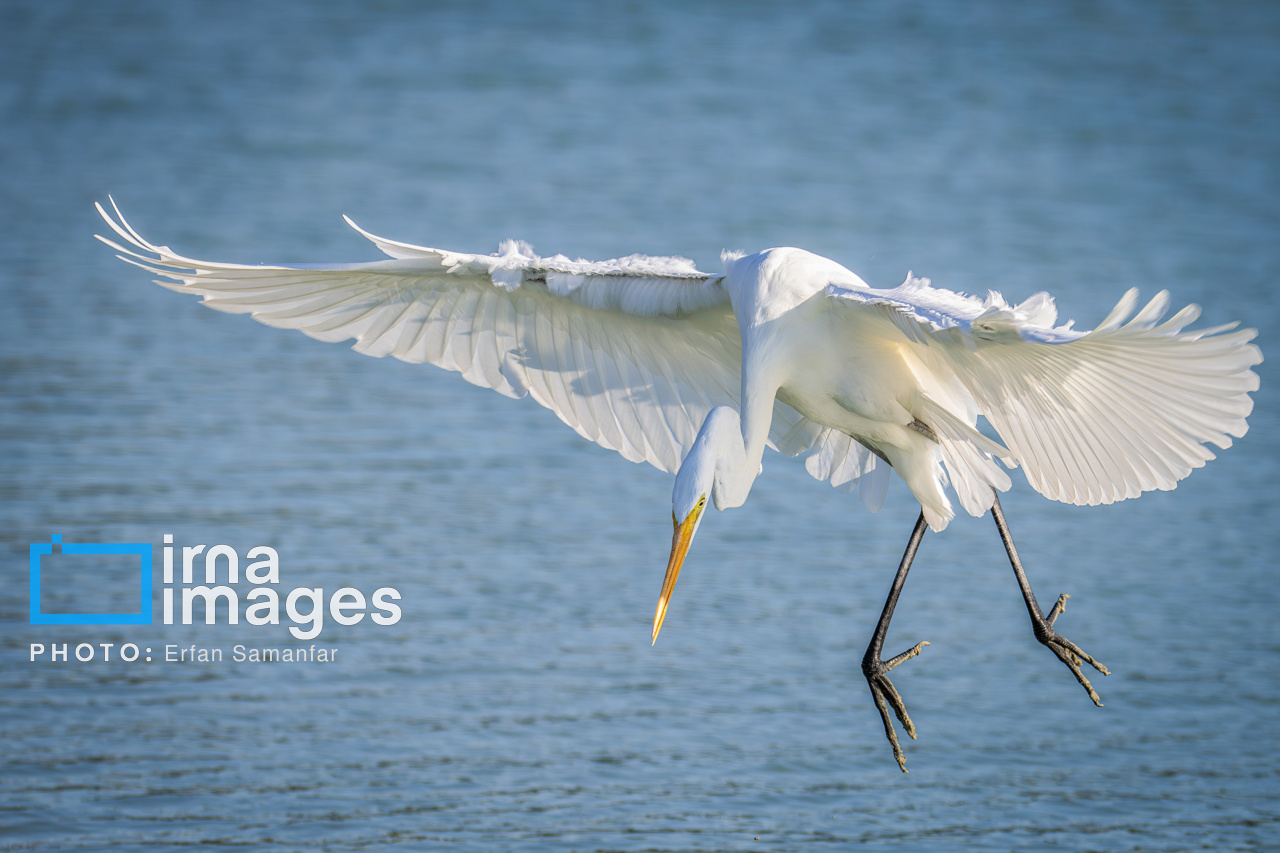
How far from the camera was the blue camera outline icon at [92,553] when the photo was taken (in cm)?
741

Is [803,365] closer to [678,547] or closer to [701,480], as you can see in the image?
[701,480]

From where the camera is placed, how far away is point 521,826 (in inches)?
231

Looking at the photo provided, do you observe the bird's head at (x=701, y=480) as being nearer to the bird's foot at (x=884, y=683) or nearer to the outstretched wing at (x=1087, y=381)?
the outstretched wing at (x=1087, y=381)

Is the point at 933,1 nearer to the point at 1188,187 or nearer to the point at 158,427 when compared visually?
the point at 1188,187

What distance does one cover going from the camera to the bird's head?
459 centimetres

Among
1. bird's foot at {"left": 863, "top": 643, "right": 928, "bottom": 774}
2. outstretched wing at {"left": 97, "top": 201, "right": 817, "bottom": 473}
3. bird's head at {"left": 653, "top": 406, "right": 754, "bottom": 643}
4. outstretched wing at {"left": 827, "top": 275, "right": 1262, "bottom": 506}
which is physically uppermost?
outstretched wing at {"left": 97, "top": 201, "right": 817, "bottom": 473}

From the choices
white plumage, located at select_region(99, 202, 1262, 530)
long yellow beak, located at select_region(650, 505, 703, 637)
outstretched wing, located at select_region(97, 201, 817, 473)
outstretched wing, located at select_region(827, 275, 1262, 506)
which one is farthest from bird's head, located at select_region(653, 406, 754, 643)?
outstretched wing, located at select_region(97, 201, 817, 473)

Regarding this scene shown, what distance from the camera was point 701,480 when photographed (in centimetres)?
461

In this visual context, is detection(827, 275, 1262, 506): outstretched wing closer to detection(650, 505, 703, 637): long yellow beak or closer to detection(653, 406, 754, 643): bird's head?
detection(653, 406, 754, 643): bird's head

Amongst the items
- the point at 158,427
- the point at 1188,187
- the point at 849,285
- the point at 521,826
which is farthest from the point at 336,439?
the point at 1188,187

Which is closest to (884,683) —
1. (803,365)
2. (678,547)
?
(803,365)

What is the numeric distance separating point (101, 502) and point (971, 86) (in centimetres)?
1244

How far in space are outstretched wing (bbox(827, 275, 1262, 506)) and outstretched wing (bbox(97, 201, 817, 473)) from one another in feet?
3.19

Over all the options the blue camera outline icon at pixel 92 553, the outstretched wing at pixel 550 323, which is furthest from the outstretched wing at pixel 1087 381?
the blue camera outline icon at pixel 92 553
